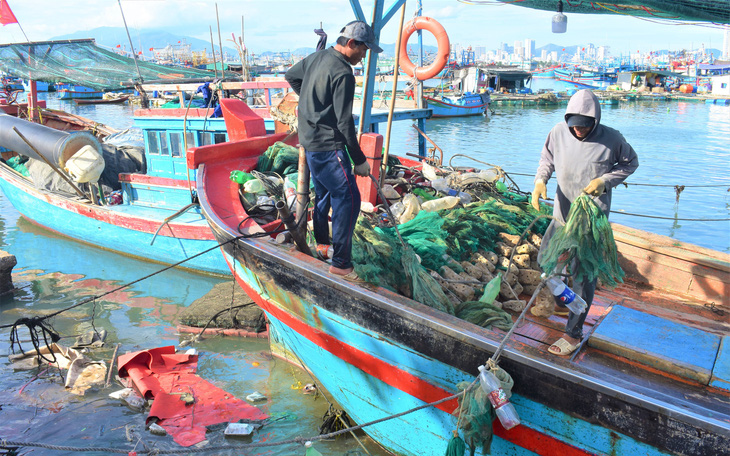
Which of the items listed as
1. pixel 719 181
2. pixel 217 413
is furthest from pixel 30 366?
pixel 719 181

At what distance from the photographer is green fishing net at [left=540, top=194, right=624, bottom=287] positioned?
2979 millimetres

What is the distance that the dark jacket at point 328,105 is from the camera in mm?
3396

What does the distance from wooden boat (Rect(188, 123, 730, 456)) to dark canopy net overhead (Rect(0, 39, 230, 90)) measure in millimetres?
11443

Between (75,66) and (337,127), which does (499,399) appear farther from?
(75,66)

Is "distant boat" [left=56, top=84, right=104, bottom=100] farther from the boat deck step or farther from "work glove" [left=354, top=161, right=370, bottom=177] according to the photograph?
the boat deck step

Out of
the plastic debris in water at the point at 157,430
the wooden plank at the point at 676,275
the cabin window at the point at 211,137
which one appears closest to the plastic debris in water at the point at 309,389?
the plastic debris in water at the point at 157,430

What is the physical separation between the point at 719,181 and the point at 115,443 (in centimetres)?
2041

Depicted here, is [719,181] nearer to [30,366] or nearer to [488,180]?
[488,180]

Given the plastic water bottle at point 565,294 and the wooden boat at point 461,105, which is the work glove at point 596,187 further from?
the wooden boat at point 461,105

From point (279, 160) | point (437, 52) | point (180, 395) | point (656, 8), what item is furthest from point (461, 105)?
point (180, 395)

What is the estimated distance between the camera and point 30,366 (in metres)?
5.72

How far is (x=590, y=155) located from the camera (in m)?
3.22

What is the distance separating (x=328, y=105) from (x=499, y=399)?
2.21m

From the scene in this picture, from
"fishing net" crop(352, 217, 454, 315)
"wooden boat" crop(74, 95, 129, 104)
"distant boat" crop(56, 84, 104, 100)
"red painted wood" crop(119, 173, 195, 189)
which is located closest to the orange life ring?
"red painted wood" crop(119, 173, 195, 189)
